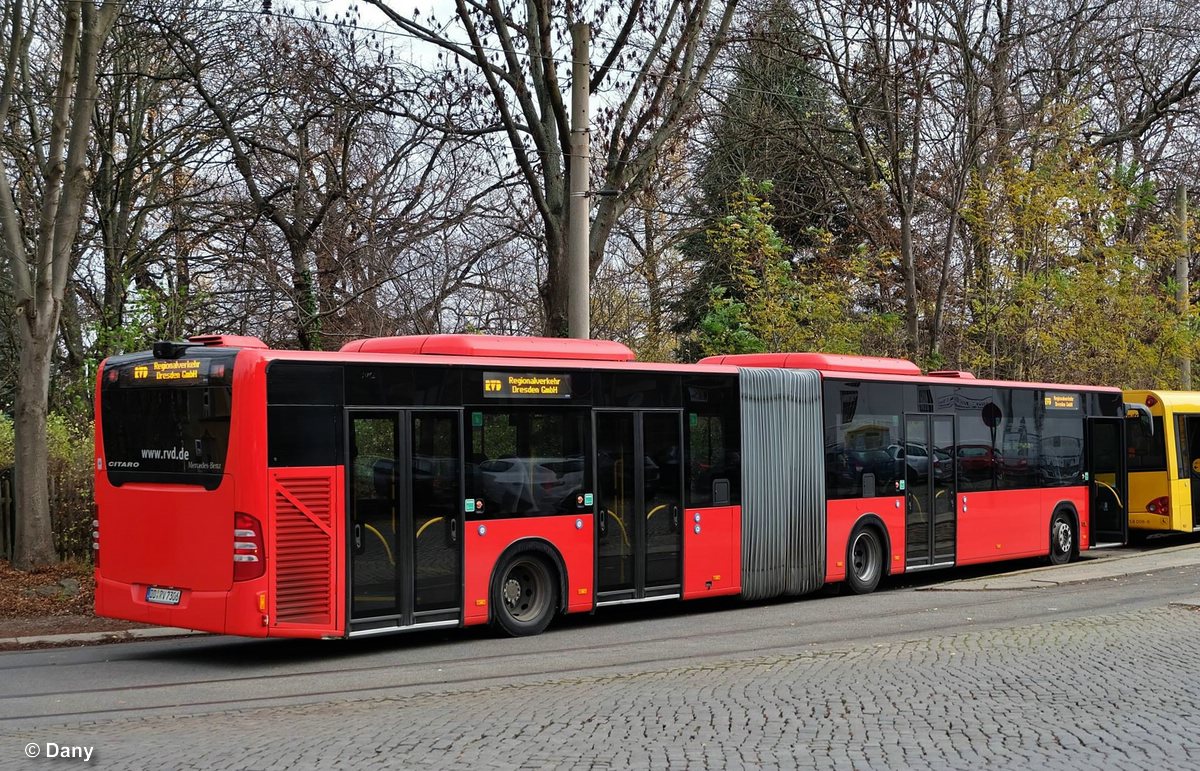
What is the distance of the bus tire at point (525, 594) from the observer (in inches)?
531

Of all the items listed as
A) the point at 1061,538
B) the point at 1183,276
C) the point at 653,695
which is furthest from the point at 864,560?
the point at 1183,276

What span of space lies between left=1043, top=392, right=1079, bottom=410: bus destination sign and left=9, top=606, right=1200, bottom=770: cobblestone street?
1066 centimetres

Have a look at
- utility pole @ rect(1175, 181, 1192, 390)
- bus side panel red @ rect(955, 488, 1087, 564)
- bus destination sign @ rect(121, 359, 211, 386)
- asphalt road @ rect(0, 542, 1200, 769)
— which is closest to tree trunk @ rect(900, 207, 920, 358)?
bus side panel red @ rect(955, 488, 1087, 564)

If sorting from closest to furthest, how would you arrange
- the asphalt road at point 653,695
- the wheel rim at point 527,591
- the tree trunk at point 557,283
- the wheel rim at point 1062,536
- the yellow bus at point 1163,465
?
the asphalt road at point 653,695 < the wheel rim at point 527,591 < the tree trunk at point 557,283 < the wheel rim at point 1062,536 < the yellow bus at point 1163,465

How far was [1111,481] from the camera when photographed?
2356 cm

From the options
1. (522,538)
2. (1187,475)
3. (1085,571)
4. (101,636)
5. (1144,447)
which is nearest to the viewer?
(522,538)

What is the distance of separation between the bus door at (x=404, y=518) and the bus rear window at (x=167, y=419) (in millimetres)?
1228

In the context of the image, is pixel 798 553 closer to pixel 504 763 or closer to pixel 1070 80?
pixel 504 763

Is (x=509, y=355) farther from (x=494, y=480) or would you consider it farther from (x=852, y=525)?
(x=852, y=525)

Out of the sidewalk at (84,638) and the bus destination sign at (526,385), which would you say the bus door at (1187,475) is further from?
the sidewalk at (84,638)

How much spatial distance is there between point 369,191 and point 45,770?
19.4 meters

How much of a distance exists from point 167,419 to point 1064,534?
1561 centimetres

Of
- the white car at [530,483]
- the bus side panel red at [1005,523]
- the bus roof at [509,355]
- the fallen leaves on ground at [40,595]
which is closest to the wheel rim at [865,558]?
the bus side panel red at [1005,523]

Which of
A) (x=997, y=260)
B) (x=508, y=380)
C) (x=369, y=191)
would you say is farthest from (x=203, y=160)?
(x=997, y=260)
